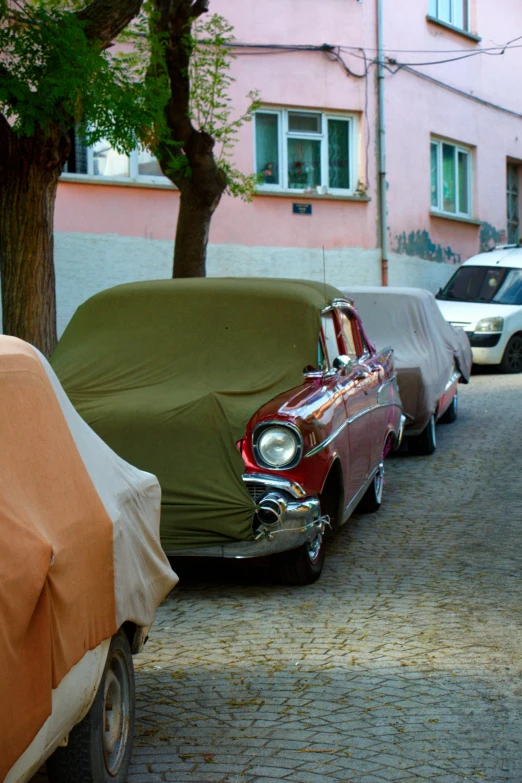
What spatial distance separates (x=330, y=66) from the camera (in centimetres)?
2045

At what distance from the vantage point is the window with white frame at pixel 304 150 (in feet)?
65.3

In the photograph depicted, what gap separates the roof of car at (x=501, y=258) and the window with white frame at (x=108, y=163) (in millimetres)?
6212

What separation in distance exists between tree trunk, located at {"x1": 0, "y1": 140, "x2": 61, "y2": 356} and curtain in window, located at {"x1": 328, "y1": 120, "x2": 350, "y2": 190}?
1159 cm

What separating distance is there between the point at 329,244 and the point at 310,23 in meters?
4.00

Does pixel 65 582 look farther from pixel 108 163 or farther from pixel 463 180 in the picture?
pixel 463 180

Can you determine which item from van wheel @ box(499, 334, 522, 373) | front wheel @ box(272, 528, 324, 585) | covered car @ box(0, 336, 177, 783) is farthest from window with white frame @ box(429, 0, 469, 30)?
covered car @ box(0, 336, 177, 783)

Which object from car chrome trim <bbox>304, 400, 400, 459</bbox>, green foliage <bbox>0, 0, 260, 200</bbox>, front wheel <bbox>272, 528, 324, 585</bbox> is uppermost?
green foliage <bbox>0, 0, 260, 200</bbox>

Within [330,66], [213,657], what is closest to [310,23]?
[330,66]

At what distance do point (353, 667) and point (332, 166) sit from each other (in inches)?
655

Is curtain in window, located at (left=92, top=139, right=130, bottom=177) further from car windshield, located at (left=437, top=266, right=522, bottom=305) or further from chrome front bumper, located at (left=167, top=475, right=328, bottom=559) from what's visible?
chrome front bumper, located at (left=167, top=475, right=328, bottom=559)

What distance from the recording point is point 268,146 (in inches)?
785

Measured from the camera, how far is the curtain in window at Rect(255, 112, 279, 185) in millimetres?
19812

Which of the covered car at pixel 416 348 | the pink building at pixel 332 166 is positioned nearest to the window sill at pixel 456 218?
the pink building at pixel 332 166

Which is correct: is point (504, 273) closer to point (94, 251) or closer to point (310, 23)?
point (310, 23)
